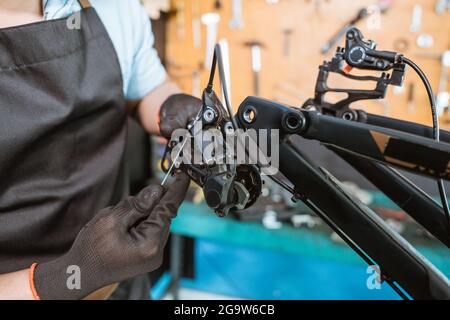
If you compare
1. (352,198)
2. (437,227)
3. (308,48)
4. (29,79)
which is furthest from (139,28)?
(308,48)

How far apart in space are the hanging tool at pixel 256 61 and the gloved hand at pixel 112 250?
3.80ft

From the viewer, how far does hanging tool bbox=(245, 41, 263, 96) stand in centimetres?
154

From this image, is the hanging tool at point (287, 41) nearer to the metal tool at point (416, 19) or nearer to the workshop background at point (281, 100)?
the workshop background at point (281, 100)

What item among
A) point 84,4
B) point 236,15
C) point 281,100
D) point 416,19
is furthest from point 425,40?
point 84,4

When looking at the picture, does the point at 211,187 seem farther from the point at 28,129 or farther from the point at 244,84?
the point at 244,84

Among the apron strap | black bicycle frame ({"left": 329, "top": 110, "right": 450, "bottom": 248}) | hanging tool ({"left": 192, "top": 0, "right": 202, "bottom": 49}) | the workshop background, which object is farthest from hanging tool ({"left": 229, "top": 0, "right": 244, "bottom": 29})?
black bicycle frame ({"left": 329, "top": 110, "right": 450, "bottom": 248})

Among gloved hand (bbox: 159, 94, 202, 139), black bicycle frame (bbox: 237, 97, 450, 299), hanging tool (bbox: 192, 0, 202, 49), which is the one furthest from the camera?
hanging tool (bbox: 192, 0, 202, 49)

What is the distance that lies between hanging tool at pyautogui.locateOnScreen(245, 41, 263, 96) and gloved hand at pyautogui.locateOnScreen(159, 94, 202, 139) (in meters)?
0.87

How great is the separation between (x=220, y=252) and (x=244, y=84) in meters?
0.80

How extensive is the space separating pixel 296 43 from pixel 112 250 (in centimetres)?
129

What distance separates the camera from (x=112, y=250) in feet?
1.60

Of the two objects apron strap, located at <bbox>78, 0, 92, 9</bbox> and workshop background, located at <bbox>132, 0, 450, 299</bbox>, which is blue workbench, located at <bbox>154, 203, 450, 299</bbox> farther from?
apron strap, located at <bbox>78, 0, 92, 9</bbox>

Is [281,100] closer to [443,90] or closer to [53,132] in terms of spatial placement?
[443,90]
